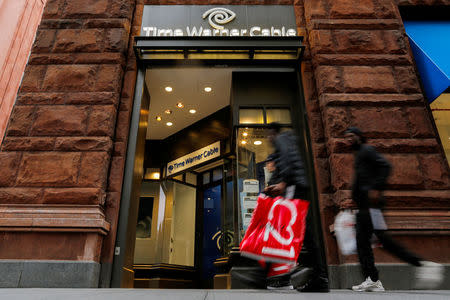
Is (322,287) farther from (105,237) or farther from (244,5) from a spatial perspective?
(244,5)

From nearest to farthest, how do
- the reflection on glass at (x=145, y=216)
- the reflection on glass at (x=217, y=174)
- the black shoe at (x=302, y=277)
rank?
the black shoe at (x=302, y=277)
the reflection on glass at (x=217, y=174)
the reflection on glass at (x=145, y=216)

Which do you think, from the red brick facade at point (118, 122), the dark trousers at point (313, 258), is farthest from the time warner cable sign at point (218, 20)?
the dark trousers at point (313, 258)

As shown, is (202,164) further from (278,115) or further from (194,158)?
(278,115)

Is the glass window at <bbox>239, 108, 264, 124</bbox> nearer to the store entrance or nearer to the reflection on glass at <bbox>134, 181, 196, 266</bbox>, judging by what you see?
the store entrance

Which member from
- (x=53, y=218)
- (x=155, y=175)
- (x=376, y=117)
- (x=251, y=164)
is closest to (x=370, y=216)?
(x=376, y=117)

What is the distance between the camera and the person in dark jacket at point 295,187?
112 inches

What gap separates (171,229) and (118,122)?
5.65m

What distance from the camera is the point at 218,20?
6.23m

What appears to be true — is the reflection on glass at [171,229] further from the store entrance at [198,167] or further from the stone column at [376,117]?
the stone column at [376,117]

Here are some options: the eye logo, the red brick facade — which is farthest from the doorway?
the eye logo

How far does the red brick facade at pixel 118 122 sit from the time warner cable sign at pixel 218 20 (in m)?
0.34

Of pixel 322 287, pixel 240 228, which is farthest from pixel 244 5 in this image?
pixel 322 287

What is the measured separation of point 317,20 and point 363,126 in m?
2.37

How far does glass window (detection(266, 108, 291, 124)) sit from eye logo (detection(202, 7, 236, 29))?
2.01 metres
